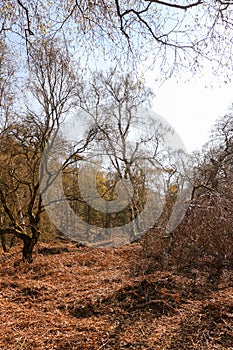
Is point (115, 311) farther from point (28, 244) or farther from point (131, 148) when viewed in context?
point (131, 148)

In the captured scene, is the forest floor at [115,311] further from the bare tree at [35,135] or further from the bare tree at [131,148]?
the bare tree at [131,148]

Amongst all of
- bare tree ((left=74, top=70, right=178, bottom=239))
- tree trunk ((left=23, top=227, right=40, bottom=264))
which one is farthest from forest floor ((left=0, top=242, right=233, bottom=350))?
bare tree ((left=74, top=70, right=178, bottom=239))

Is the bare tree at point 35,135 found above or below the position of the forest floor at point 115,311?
above

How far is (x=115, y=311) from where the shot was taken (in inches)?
162

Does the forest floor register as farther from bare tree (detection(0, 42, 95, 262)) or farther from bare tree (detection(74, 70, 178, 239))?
bare tree (detection(74, 70, 178, 239))

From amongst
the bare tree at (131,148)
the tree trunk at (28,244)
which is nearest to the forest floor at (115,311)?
the tree trunk at (28,244)

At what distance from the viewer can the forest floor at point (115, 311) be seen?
10.8ft

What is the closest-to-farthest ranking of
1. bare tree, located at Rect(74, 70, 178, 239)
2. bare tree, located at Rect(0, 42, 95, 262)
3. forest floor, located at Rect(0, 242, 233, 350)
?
forest floor, located at Rect(0, 242, 233, 350)
bare tree, located at Rect(0, 42, 95, 262)
bare tree, located at Rect(74, 70, 178, 239)

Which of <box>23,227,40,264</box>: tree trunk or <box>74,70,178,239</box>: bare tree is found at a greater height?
<box>74,70,178,239</box>: bare tree

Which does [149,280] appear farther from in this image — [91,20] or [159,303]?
[91,20]

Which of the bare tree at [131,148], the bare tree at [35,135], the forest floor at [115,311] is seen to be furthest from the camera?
the bare tree at [131,148]

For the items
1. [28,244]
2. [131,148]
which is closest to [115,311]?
[28,244]

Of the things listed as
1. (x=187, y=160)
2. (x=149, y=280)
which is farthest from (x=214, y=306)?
(x=187, y=160)

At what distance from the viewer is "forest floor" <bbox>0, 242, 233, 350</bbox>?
10.8 ft
